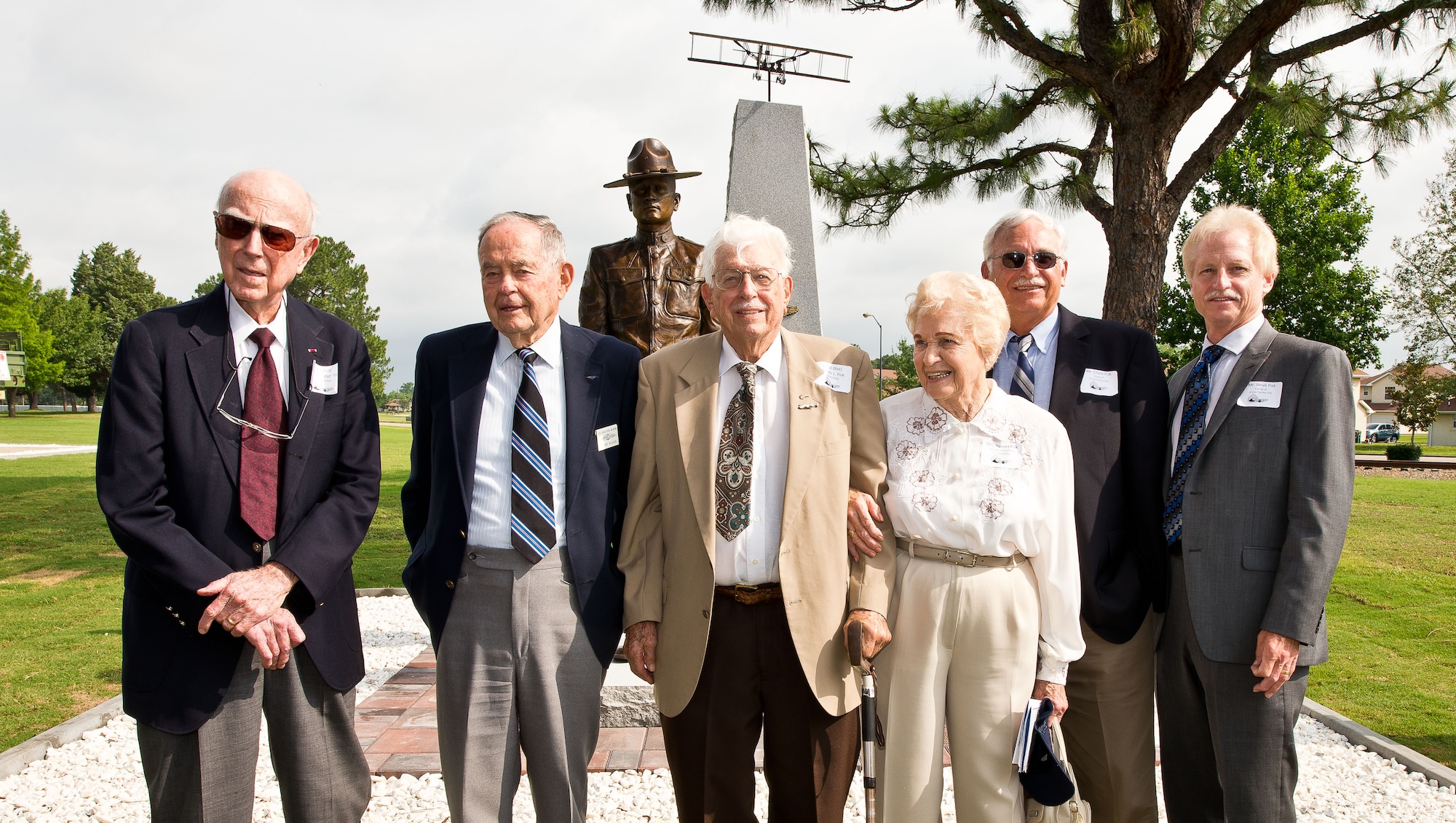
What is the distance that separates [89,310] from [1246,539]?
6680cm

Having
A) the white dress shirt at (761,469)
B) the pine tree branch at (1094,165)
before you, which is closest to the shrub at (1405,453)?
the pine tree branch at (1094,165)

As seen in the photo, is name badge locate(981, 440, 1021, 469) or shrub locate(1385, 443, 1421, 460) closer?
name badge locate(981, 440, 1021, 469)

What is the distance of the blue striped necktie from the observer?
2316 mm

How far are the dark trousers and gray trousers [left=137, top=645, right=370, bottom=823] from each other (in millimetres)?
928

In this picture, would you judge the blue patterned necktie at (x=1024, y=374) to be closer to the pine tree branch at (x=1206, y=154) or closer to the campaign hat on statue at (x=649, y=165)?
the campaign hat on statue at (x=649, y=165)

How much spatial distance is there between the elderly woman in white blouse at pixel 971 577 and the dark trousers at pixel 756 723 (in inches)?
6.6

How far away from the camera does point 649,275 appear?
14.8ft

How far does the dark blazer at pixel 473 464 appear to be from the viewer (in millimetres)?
2373

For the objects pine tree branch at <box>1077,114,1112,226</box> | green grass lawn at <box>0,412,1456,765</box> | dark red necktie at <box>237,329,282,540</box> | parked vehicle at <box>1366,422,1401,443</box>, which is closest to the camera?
dark red necktie at <box>237,329,282,540</box>

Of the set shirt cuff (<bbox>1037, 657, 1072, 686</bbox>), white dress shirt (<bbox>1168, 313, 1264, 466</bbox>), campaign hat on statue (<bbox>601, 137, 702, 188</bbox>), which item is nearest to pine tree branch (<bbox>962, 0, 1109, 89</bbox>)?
campaign hat on statue (<bbox>601, 137, 702, 188</bbox>)

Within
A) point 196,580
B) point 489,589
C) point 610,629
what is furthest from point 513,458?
point 196,580

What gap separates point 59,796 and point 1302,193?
30.1 metres

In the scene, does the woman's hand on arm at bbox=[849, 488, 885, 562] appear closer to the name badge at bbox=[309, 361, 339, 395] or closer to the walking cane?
the walking cane

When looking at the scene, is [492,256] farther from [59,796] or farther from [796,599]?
[59,796]
